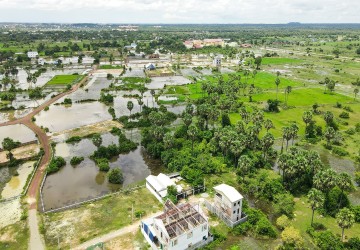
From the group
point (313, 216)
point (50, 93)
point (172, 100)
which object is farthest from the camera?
point (50, 93)

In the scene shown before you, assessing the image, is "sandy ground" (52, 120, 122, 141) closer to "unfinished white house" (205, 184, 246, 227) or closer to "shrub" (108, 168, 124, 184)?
"shrub" (108, 168, 124, 184)

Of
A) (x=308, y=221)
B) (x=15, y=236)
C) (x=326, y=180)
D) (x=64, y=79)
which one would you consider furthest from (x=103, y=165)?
(x=64, y=79)

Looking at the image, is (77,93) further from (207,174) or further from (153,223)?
(153,223)

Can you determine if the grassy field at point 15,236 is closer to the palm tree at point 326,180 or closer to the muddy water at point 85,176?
the muddy water at point 85,176

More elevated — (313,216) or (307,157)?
(307,157)

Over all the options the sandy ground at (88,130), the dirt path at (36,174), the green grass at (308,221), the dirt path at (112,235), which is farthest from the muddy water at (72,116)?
the green grass at (308,221)

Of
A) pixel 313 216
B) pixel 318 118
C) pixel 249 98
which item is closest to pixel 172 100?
pixel 249 98

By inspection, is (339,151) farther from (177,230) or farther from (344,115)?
(177,230)
